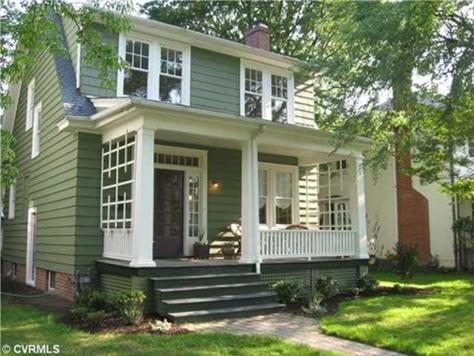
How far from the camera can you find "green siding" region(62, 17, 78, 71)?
37.8ft

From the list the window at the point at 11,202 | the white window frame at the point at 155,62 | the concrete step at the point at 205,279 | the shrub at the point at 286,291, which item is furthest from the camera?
the window at the point at 11,202

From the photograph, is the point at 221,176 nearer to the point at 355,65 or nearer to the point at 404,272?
the point at 355,65

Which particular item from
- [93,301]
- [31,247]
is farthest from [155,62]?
[31,247]

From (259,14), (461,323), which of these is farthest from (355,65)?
(259,14)

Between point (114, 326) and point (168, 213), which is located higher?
point (168, 213)

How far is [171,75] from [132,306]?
250 inches

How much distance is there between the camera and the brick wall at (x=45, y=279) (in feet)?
34.3

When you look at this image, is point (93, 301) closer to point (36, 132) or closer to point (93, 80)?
point (93, 80)

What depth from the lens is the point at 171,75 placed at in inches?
477

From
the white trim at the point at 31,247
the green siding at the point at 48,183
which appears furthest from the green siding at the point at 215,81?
the white trim at the point at 31,247

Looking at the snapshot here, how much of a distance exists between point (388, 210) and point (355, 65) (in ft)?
40.6

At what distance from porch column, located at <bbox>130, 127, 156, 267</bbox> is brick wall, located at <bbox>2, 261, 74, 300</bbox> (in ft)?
8.66

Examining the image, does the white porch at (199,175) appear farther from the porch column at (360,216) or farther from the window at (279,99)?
the window at (279,99)

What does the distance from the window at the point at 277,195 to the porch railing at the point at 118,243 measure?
459 cm
